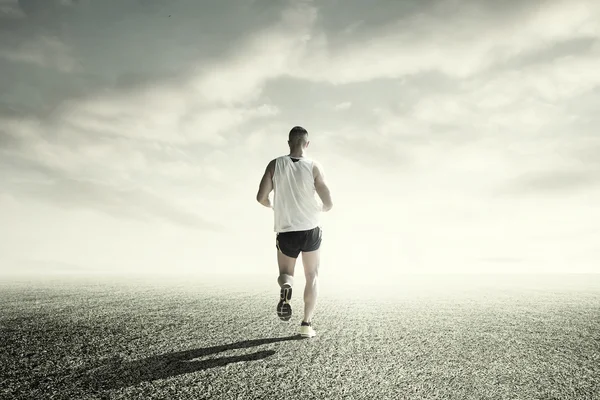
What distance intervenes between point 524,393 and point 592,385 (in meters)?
0.63

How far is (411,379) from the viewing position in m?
2.86

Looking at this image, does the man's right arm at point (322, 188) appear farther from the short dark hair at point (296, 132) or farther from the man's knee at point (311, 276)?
the man's knee at point (311, 276)

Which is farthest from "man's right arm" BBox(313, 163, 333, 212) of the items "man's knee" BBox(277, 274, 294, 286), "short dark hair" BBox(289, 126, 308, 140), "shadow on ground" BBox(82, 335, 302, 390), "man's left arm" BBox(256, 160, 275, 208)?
"shadow on ground" BBox(82, 335, 302, 390)

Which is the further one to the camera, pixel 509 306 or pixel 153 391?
pixel 509 306

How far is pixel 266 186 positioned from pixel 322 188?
0.64m

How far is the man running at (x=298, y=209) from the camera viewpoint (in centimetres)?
418

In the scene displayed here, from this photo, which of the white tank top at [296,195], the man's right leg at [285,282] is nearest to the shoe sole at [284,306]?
the man's right leg at [285,282]

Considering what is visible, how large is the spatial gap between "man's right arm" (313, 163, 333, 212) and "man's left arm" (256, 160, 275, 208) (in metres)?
0.49

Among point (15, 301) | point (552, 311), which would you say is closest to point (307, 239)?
point (552, 311)

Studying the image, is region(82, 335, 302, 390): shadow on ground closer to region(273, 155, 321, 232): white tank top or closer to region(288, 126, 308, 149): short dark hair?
region(273, 155, 321, 232): white tank top

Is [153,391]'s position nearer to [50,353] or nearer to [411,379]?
[50,353]

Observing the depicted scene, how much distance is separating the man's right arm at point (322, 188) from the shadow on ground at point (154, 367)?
1722mm

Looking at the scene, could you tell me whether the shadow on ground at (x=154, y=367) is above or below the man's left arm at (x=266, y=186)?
below

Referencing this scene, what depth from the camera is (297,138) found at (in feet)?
14.1
